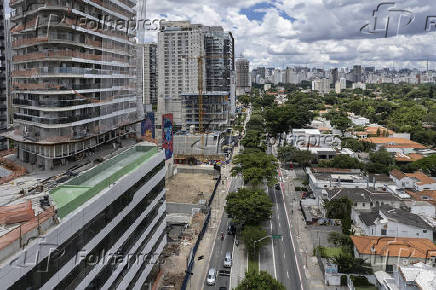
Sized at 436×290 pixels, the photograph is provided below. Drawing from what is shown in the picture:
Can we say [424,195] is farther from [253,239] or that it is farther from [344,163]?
[253,239]

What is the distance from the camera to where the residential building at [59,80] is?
17.6 m

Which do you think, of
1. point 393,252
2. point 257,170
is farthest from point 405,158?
point 393,252

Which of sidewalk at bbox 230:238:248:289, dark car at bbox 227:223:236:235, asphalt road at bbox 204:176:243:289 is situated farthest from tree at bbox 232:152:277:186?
sidewalk at bbox 230:238:248:289

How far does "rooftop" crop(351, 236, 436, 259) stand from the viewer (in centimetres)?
2295

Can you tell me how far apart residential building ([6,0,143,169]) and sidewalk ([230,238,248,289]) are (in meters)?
11.7

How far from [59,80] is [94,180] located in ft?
21.1

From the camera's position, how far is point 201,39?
73125 millimetres

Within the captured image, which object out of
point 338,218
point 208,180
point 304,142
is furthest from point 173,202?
point 304,142

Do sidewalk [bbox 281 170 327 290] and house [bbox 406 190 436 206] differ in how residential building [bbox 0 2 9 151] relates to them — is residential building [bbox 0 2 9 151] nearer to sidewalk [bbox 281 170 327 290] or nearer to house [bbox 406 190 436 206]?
sidewalk [bbox 281 170 327 290]

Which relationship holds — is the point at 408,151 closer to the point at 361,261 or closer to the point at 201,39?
the point at 361,261

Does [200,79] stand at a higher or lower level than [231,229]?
higher

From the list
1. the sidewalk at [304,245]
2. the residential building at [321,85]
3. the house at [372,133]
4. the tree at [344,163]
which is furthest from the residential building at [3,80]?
the residential building at [321,85]

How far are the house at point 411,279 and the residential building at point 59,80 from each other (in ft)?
58.8

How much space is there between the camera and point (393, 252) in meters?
23.3
